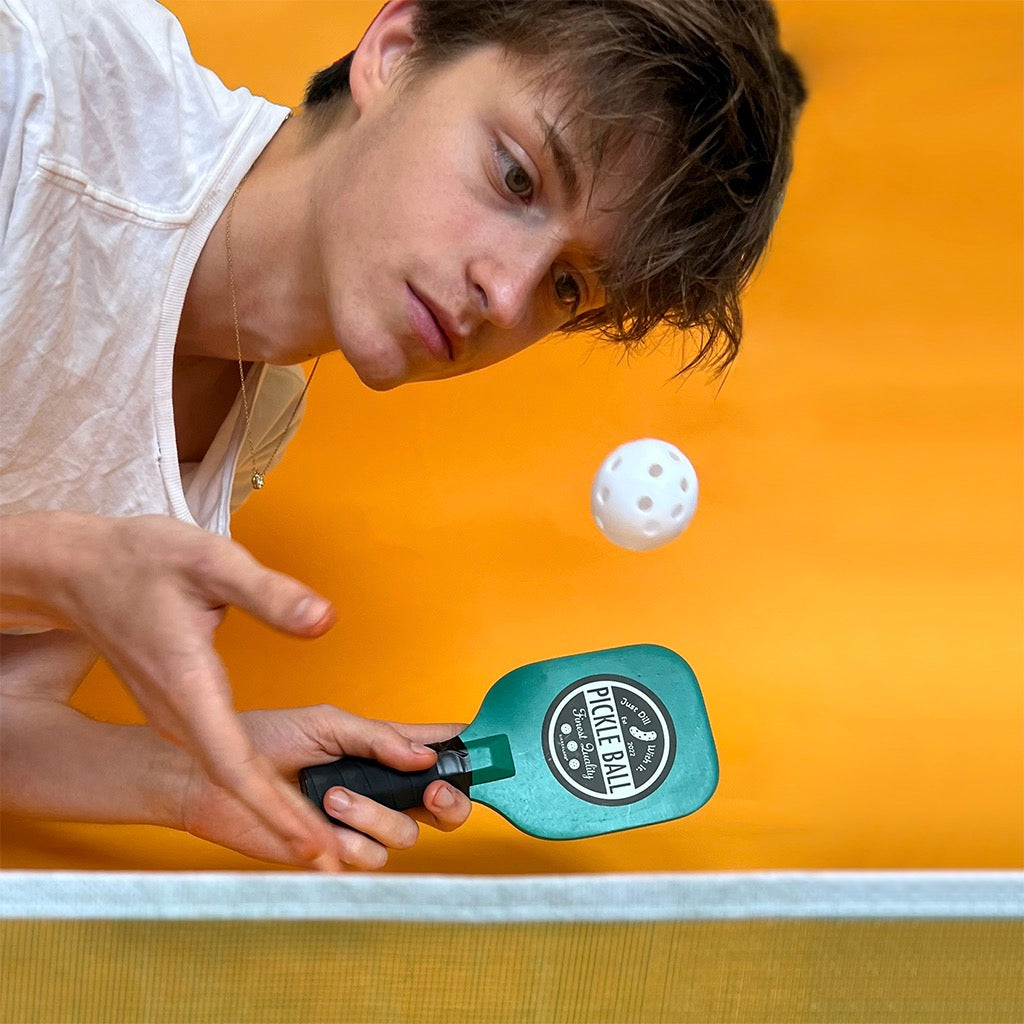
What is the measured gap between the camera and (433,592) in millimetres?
1217

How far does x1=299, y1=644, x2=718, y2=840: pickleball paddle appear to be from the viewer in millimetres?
840

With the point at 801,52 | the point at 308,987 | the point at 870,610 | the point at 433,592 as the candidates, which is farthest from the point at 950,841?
the point at 801,52

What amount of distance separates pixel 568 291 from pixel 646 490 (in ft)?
0.61

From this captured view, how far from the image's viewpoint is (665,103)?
772 mm

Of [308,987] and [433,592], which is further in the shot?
[433,592]

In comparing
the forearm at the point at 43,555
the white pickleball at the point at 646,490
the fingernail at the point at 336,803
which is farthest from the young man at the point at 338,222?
the forearm at the point at 43,555

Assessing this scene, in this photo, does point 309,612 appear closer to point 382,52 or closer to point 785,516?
point 382,52

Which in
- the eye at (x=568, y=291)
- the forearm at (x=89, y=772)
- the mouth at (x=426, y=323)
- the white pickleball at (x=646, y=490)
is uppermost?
the eye at (x=568, y=291)

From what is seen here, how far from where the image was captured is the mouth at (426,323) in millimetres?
800

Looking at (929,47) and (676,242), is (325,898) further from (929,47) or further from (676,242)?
(929,47)

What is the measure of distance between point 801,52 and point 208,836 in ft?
3.77

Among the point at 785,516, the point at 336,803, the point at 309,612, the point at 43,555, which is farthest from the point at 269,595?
the point at 785,516

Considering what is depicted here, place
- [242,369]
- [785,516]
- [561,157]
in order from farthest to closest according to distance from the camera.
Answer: [785,516] → [242,369] → [561,157]

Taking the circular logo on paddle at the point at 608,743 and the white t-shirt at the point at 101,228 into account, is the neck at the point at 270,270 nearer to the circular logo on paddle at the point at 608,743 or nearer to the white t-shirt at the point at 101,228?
the white t-shirt at the point at 101,228
